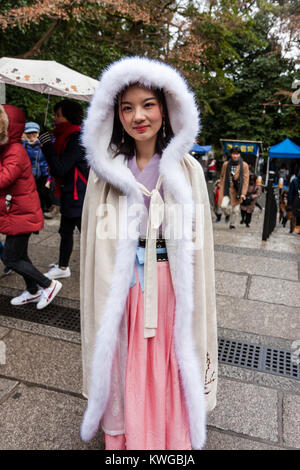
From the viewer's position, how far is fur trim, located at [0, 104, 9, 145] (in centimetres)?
282

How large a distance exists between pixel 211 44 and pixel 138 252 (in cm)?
794

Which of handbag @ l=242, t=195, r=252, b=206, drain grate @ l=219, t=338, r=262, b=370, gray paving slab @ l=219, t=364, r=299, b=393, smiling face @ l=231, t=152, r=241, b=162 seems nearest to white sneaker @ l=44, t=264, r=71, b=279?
drain grate @ l=219, t=338, r=262, b=370

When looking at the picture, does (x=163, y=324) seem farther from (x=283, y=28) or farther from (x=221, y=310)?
(x=283, y=28)

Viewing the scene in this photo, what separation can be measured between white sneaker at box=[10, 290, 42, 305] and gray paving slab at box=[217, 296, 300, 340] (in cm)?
174

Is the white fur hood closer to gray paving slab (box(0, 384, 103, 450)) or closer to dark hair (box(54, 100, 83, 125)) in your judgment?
gray paving slab (box(0, 384, 103, 450))

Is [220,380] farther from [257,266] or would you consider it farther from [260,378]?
[257,266]

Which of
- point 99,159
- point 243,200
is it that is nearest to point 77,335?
point 99,159

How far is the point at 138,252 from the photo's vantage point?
5.74ft

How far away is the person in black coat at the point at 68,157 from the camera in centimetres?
344

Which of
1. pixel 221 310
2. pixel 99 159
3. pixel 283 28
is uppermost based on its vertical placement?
pixel 283 28

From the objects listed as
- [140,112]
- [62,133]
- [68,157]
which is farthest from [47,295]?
[140,112]

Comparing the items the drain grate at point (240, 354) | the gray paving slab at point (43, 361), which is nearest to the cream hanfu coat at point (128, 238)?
the gray paving slab at point (43, 361)

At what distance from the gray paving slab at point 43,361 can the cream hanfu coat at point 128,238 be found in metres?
0.79
